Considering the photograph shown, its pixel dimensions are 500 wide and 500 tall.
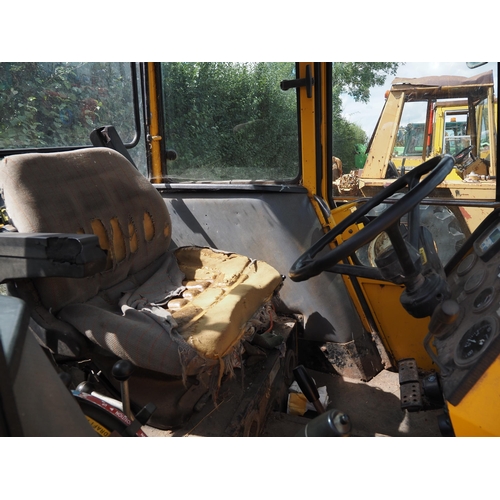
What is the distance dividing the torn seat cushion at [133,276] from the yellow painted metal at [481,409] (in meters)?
0.73

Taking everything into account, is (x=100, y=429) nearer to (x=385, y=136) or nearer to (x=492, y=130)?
(x=492, y=130)

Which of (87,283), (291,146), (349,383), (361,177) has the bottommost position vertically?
(349,383)

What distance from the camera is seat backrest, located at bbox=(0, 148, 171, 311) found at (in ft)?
5.57

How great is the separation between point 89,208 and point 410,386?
140cm

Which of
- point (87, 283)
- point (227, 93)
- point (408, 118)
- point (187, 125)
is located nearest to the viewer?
point (87, 283)

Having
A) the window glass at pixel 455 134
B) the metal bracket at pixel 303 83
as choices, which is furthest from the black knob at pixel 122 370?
the window glass at pixel 455 134

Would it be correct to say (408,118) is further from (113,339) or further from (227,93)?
(113,339)

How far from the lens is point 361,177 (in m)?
2.55

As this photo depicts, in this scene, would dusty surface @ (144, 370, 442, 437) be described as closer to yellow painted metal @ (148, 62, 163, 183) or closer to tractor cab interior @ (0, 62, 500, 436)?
tractor cab interior @ (0, 62, 500, 436)

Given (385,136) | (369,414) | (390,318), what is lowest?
(369,414)

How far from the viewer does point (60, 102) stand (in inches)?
80.6

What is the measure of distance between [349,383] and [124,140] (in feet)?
5.17

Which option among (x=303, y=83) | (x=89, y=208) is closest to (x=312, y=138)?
(x=303, y=83)

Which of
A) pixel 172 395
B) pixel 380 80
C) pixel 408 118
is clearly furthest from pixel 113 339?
pixel 408 118
